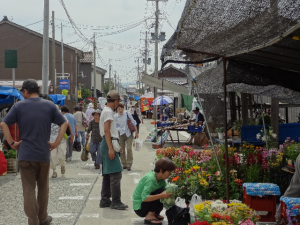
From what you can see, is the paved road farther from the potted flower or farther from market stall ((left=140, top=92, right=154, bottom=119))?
market stall ((left=140, top=92, right=154, bottom=119))

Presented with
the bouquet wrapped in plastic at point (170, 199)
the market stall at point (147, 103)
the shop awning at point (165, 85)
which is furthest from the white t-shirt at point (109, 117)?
the market stall at point (147, 103)

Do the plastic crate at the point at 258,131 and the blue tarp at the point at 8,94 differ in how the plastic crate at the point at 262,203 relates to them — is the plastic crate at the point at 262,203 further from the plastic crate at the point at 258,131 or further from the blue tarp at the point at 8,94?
the blue tarp at the point at 8,94

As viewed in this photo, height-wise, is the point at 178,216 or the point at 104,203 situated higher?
the point at 178,216

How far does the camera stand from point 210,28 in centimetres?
442

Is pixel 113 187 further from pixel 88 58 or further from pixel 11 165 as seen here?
pixel 88 58

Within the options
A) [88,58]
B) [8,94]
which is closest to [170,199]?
[8,94]

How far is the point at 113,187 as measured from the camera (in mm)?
7125

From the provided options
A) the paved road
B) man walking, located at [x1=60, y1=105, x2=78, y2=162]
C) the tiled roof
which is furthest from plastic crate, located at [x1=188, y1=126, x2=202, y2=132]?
the tiled roof

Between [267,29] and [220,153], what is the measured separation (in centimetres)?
480

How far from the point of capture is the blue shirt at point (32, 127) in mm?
5695

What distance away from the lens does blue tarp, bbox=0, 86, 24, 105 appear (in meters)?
12.7

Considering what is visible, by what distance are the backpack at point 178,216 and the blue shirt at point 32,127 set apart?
6.13ft

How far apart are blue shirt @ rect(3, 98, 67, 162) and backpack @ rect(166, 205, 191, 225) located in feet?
6.13

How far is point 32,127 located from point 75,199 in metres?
2.79
